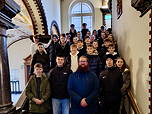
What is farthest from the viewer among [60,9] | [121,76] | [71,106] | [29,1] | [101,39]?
[60,9]

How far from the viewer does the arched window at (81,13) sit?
38.5 feet

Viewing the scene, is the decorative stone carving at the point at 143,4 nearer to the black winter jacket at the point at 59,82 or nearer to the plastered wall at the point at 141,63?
the plastered wall at the point at 141,63

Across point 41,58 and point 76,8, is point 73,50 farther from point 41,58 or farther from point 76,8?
point 76,8

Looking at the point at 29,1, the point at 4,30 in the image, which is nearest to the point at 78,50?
the point at 4,30

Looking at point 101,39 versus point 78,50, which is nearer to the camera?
point 78,50

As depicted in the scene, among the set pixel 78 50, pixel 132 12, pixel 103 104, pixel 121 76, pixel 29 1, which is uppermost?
pixel 29 1

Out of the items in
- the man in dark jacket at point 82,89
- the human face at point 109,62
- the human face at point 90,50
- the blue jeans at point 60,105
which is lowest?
the blue jeans at point 60,105

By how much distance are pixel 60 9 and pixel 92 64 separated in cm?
790

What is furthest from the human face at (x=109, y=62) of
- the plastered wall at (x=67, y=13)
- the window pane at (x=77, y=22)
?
the window pane at (x=77, y=22)

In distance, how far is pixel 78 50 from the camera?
4.43 m

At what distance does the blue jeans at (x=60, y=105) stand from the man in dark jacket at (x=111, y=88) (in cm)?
50

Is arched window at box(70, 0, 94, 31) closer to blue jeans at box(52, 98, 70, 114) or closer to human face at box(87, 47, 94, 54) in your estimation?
human face at box(87, 47, 94, 54)

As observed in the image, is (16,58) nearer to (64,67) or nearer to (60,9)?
(60,9)

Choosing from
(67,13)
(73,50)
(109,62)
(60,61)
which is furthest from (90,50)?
(67,13)
